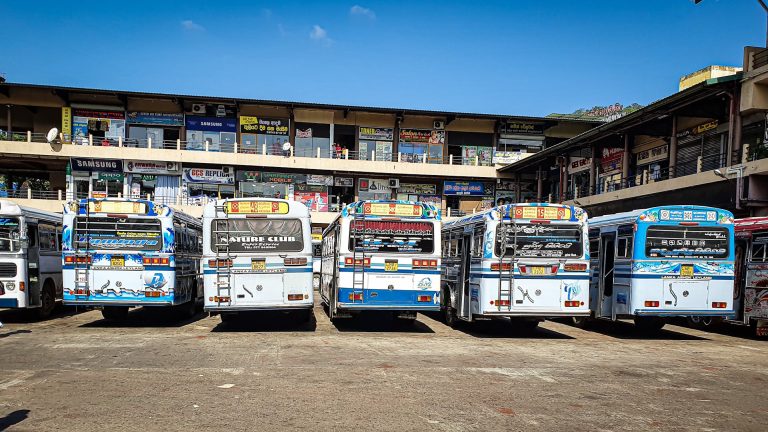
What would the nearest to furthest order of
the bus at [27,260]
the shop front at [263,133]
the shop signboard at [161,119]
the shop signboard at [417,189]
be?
the bus at [27,260] → the shop signboard at [161,119] → the shop front at [263,133] → the shop signboard at [417,189]

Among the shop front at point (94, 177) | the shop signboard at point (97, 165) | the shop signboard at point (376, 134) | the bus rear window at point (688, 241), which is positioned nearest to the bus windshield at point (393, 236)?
the bus rear window at point (688, 241)

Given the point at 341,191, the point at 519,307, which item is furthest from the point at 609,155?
the point at 519,307

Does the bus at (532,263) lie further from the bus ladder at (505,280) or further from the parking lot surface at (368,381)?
the parking lot surface at (368,381)

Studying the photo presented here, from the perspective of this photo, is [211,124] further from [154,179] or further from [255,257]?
[255,257]

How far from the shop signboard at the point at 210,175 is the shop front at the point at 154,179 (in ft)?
2.50

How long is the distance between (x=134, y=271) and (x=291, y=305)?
12.7ft

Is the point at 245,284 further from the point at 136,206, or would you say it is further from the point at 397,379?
the point at 397,379

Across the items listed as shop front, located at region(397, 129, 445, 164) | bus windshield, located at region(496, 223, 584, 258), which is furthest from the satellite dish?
bus windshield, located at region(496, 223, 584, 258)

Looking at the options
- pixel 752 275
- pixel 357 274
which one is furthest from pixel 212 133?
pixel 752 275

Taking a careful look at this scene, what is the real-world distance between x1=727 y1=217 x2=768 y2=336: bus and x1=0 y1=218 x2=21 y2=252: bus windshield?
17936mm

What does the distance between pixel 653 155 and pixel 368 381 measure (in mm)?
27398

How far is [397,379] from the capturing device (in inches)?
308

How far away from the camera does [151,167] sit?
40.8 metres

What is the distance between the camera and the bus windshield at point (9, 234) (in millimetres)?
13703
